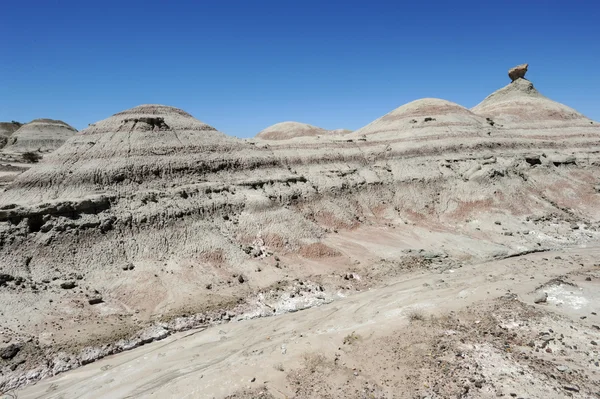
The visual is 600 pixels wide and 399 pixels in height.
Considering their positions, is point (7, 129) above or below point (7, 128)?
below

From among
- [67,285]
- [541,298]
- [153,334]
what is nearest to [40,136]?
[67,285]

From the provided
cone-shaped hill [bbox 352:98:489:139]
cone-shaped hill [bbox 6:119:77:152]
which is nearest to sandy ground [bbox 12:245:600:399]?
cone-shaped hill [bbox 352:98:489:139]

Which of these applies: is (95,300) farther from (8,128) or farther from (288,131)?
(8,128)

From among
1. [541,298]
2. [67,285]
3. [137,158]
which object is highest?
[137,158]

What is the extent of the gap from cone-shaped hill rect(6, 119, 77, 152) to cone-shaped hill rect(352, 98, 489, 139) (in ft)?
199

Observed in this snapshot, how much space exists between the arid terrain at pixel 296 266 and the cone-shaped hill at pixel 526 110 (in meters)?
6.72

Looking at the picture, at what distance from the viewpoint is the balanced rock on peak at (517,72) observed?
154 feet

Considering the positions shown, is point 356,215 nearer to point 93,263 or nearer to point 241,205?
point 241,205

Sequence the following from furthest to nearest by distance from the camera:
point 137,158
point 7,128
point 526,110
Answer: point 7,128, point 526,110, point 137,158

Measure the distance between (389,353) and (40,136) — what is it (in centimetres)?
7779

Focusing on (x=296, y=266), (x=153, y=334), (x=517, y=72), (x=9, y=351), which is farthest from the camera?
(x=517, y=72)

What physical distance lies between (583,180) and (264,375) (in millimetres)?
33873

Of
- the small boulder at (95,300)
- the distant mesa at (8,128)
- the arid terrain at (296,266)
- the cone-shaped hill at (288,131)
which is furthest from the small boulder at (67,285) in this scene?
the distant mesa at (8,128)

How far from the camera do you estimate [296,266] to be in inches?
767
